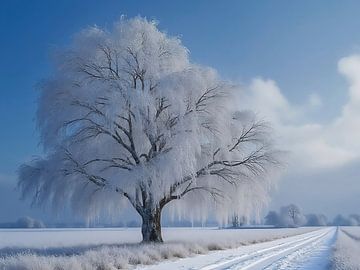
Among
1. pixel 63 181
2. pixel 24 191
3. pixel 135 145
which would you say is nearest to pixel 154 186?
pixel 135 145

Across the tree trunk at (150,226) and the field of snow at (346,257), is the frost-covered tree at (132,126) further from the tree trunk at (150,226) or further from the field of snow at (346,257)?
the field of snow at (346,257)

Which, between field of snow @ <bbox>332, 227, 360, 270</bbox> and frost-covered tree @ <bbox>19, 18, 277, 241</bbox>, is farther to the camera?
frost-covered tree @ <bbox>19, 18, 277, 241</bbox>

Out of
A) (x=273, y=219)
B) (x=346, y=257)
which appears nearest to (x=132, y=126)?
(x=346, y=257)

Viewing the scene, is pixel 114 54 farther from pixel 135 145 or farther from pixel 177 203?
pixel 177 203

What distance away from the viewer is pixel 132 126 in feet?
78.0

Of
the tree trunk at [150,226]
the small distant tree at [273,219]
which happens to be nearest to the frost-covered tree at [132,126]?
the tree trunk at [150,226]

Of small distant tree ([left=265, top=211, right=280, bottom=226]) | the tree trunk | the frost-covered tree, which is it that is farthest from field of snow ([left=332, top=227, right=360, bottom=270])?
small distant tree ([left=265, top=211, right=280, bottom=226])

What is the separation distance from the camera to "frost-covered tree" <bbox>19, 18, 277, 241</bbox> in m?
22.4

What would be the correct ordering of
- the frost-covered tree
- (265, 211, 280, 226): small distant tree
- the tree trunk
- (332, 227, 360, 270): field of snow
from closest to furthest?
(332, 227, 360, 270): field of snow → the frost-covered tree → the tree trunk → (265, 211, 280, 226): small distant tree

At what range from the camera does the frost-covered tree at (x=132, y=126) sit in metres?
22.4

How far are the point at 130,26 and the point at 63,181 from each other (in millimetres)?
8456

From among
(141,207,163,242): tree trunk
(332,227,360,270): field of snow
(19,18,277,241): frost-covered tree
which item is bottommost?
(332,227,360,270): field of snow

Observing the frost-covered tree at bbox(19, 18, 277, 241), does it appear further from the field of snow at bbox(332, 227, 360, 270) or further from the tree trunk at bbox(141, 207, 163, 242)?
the field of snow at bbox(332, 227, 360, 270)

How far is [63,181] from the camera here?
23.9 m
